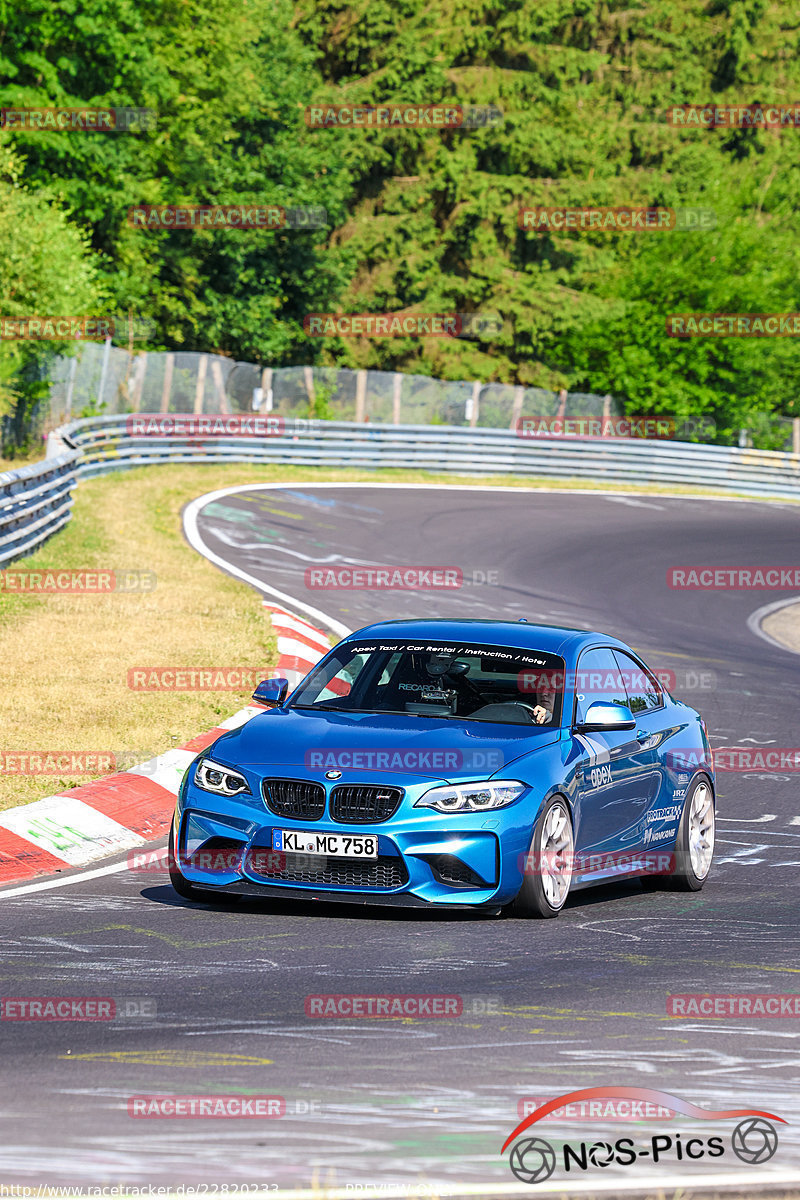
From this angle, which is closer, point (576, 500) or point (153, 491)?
point (153, 491)

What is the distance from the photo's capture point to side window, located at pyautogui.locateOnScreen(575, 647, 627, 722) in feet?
30.9

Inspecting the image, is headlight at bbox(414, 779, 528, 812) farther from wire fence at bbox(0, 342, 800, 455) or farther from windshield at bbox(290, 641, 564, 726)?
wire fence at bbox(0, 342, 800, 455)

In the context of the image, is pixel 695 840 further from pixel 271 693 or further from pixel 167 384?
pixel 167 384

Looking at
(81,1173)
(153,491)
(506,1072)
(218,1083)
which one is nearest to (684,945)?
(506,1072)

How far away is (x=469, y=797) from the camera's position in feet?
26.9

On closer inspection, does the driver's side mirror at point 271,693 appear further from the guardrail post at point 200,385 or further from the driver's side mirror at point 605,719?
the guardrail post at point 200,385

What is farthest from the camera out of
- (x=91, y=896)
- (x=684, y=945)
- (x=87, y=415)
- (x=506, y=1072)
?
(x=87, y=415)

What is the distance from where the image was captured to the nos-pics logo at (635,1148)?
468 centimetres

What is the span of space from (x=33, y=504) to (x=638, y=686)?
43.7 ft

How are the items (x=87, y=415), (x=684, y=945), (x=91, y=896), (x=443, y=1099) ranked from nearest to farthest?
1. (x=443, y=1099)
2. (x=684, y=945)
3. (x=91, y=896)
4. (x=87, y=415)

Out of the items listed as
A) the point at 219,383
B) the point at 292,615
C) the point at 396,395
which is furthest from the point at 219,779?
the point at 396,395

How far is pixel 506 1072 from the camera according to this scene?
5.61 m

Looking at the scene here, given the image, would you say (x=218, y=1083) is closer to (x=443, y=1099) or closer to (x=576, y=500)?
(x=443, y=1099)

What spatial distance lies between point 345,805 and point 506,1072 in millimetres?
2686
